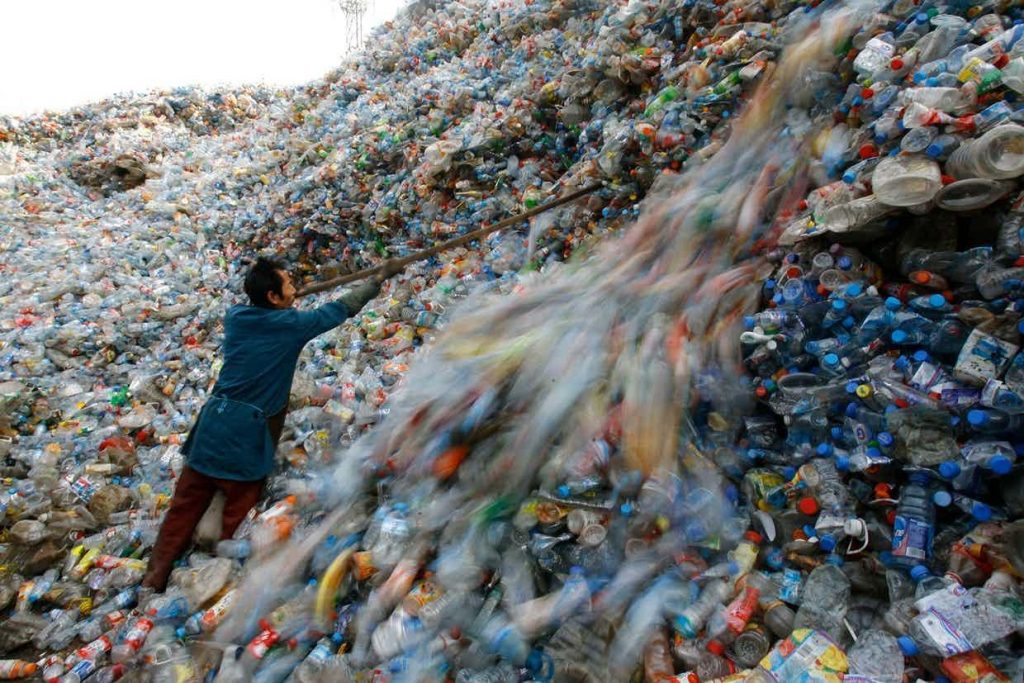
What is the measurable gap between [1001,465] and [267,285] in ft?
9.59

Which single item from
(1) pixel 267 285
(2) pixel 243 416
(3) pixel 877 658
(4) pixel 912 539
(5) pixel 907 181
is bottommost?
(3) pixel 877 658

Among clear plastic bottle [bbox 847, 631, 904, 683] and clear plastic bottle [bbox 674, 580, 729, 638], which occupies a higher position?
clear plastic bottle [bbox 674, 580, 729, 638]

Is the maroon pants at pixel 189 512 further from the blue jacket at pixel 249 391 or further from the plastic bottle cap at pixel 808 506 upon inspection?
the plastic bottle cap at pixel 808 506

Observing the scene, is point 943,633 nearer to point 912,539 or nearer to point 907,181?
point 912,539

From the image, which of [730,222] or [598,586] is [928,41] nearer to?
[730,222]

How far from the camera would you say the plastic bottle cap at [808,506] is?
6.14 feet

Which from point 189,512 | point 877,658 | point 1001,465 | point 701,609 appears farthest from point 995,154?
point 189,512

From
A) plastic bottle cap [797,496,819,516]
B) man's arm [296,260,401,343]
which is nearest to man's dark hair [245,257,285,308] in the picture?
man's arm [296,260,401,343]

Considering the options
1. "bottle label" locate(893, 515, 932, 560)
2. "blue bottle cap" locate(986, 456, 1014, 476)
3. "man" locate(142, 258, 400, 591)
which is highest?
"man" locate(142, 258, 400, 591)

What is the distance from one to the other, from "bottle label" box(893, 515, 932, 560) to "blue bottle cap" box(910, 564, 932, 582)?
1.2 inches

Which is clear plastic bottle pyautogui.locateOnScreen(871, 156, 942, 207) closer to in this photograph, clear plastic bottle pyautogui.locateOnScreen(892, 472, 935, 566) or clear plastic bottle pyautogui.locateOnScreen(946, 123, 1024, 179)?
clear plastic bottle pyautogui.locateOnScreen(946, 123, 1024, 179)

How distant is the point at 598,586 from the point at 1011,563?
1107mm

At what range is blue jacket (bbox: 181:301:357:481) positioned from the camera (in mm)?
2812

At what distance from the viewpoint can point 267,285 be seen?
9.73 feet
